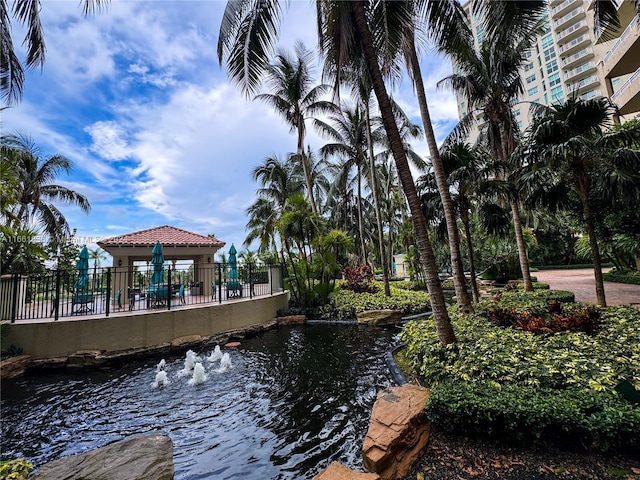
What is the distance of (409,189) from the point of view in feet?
16.9

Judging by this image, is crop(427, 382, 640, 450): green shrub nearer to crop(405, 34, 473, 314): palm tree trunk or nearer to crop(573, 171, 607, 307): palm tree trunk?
crop(405, 34, 473, 314): palm tree trunk

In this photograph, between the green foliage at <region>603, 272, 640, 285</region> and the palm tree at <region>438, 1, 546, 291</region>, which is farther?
the green foliage at <region>603, 272, 640, 285</region>

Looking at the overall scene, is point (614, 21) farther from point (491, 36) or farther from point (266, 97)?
point (266, 97)

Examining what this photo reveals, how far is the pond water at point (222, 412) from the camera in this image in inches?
146

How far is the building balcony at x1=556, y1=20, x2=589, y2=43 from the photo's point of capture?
39.6 m

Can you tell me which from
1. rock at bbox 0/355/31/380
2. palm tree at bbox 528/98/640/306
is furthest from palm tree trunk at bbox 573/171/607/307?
rock at bbox 0/355/31/380

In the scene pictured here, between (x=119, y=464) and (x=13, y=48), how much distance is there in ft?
32.0

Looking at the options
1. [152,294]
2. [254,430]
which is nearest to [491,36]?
[254,430]

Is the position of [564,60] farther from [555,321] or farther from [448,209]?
[555,321]

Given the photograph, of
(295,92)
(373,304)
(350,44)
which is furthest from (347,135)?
(350,44)

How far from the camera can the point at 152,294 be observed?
32.9 feet

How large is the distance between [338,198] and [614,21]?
23.4 m

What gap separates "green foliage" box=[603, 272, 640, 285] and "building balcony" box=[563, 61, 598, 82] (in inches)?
1563

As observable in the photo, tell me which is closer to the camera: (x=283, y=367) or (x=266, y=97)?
(x=283, y=367)
